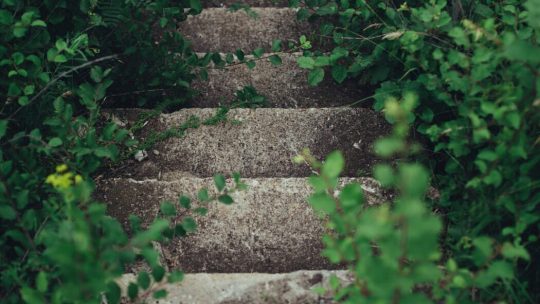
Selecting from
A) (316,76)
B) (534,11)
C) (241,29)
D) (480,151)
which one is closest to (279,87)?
(316,76)

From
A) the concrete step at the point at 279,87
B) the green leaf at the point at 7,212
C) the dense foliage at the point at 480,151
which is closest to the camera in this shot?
the dense foliage at the point at 480,151

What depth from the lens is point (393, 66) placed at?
8.08ft

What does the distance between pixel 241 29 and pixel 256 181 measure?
1.49 m

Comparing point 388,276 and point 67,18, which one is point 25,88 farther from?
point 388,276

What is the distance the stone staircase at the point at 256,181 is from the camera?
5.70ft

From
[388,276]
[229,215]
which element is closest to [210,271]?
[229,215]

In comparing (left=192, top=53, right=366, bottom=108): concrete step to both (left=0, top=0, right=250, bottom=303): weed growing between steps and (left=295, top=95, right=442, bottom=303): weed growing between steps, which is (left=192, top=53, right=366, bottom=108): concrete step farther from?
(left=295, top=95, right=442, bottom=303): weed growing between steps

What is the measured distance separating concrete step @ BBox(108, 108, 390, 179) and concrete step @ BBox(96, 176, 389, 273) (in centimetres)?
18

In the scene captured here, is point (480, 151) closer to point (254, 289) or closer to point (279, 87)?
point (254, 289)

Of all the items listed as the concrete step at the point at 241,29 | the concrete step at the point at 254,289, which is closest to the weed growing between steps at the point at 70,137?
the concrete step at the point at 254,289

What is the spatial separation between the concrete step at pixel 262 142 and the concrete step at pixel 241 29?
2.94ft

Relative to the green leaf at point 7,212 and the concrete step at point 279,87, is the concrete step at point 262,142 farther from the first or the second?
the green leaf at point 7,212

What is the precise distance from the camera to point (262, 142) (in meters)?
2.40

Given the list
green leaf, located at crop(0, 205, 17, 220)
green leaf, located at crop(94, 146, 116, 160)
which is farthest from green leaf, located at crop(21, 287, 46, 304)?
green leaf, located at crop(94, 146, 116, 160)
